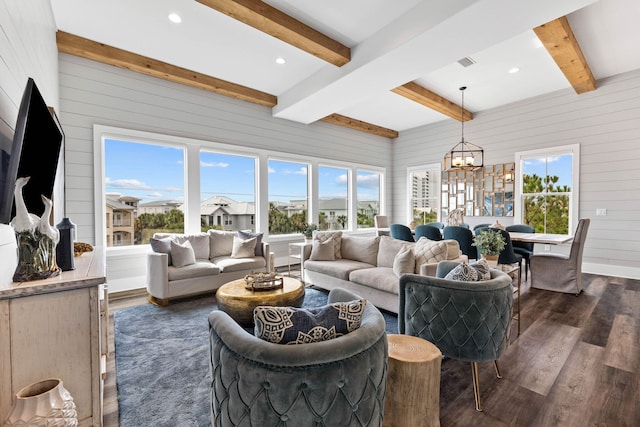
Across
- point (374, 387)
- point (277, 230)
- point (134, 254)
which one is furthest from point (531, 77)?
point (134, 254)

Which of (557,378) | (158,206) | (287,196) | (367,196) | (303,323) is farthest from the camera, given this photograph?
(367,196)

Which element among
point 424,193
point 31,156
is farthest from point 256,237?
point 424,193

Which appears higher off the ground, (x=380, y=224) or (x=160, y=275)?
(x=380, y=224)

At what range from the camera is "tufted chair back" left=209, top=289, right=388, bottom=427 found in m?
1.04

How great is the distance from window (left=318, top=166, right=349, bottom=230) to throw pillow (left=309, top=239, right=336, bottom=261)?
234 cm

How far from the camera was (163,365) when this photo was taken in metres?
2.32

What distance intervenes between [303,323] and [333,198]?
6.10 meters

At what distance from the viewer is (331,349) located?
1073mm

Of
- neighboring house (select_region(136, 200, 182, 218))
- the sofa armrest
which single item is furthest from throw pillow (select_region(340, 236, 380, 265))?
neighboring house (select_region(136, 200, 182, 218))

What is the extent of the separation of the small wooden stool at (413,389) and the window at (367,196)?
6.17 metres

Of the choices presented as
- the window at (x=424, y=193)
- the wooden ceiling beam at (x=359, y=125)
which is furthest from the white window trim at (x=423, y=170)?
the wooden ceiling beam at (x=359, y=125)

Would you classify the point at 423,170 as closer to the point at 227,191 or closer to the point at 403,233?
the point at 403,233

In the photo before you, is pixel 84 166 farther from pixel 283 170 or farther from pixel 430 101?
pixel 430 101

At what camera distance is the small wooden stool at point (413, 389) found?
1.53 metres
